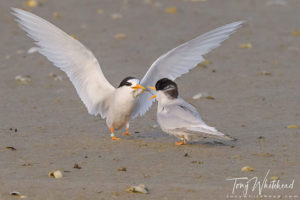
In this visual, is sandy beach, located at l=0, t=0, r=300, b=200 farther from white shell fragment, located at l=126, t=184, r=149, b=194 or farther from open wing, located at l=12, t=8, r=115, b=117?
open wing, located at l=12, t=8, r=115, b=117

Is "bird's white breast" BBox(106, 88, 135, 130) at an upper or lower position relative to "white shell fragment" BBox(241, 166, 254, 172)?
upper

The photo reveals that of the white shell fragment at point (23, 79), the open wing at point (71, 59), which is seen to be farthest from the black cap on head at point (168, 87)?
the white shell fragment at point (23, 79)

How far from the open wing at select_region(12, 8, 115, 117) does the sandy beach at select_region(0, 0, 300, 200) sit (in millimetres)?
287

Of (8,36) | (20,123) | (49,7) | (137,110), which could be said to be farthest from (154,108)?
(49,7)

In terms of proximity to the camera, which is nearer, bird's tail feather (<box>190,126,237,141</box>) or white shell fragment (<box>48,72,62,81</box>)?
bird's tail feather (<box>190,126,237,141</box>)

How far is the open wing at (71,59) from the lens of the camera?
236 inches

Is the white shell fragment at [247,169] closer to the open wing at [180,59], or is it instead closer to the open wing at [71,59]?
the open wing at [180,59]

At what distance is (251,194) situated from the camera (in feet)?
13.2

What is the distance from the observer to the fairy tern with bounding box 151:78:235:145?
511cm

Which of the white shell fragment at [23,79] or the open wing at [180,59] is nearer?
the open wing at [180,59]

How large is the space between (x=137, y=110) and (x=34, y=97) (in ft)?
5.28

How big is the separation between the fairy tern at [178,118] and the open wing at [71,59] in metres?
0.66
